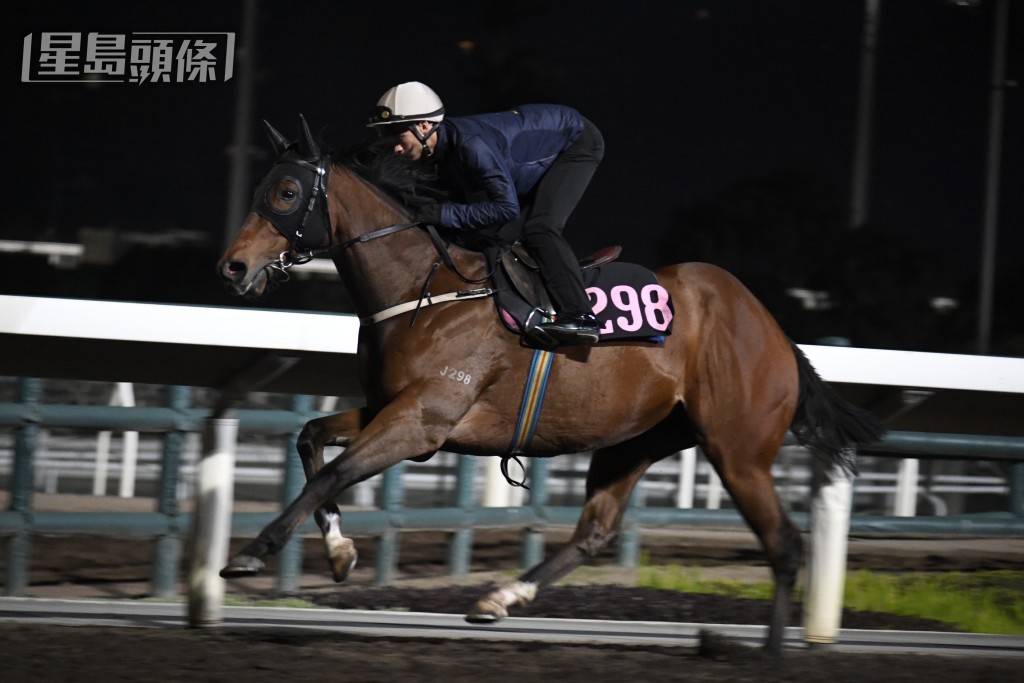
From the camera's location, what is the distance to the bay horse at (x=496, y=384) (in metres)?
3.93

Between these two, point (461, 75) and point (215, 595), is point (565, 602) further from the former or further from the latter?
point (461, 75)

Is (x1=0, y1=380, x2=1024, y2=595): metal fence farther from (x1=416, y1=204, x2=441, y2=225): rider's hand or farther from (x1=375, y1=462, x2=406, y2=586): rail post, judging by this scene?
(x1=416, y1=204, x2=441, y2=225): rider's hand

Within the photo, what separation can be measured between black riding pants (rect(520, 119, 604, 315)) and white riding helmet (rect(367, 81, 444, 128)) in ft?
1.56

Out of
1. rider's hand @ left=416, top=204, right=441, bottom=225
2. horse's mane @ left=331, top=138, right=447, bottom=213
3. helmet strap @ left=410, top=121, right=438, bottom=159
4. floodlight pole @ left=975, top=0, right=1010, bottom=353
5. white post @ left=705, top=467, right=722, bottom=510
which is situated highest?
floodlight pole @ left=975, top=0, right=1010, bottom=353

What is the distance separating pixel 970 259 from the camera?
737cm

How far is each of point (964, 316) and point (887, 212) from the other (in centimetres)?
73

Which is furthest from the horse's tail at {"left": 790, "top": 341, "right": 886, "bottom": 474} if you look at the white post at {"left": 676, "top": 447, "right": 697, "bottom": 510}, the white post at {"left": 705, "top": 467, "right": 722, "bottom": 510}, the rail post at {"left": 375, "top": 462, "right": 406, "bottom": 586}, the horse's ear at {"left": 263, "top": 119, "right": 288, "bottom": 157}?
the white post at {"left": 705, "top": 467, "right": 722, "bottom": 510}

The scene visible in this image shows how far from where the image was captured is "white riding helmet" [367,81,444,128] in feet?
13.3

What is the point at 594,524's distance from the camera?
4.66 meters

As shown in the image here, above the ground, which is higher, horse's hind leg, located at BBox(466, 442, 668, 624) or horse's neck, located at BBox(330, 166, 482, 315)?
horse's neck, located at BBox(330, 166, 482, 315)

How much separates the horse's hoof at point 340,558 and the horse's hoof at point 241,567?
0.39 metres

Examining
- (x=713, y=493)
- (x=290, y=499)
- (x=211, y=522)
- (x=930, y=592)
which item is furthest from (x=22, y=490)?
(x=713, y=493)

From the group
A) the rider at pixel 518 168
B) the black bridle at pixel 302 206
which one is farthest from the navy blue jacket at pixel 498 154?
the black bridle at pixel 302 206

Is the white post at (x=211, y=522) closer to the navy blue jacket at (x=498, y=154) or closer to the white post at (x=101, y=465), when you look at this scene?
the navy blue jacket at (x=498, y=154)
